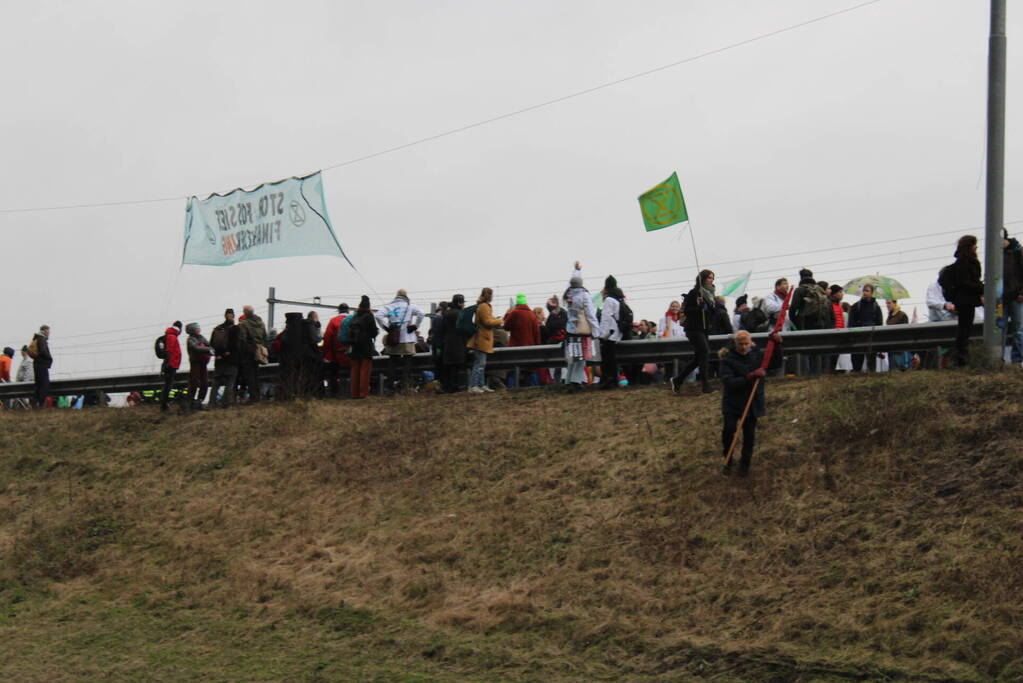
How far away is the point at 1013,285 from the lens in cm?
1548

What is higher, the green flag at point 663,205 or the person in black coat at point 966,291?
the green flag at point 663,205

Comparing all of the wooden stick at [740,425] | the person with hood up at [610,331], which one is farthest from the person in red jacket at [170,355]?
the wooden stick at [740,425]

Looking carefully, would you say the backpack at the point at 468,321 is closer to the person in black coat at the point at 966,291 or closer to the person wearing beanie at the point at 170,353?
the person wearing beanie at the point at 170,353

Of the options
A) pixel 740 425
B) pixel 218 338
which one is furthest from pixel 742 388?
pixel 218 338

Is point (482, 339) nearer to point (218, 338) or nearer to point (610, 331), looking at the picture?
point (610, 331)

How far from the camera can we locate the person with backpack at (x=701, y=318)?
16969 millimetres

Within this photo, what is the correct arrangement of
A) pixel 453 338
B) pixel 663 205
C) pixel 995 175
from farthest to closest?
1. pixel 453 338
2. pixel 663 205
3. pixel 995 175

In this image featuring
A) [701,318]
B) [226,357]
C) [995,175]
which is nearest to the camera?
[995,175]

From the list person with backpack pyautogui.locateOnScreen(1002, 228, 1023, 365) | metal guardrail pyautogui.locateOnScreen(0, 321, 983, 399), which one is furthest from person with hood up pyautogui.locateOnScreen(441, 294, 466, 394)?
person with backpack pyautogui.locateOnScreen(1002, 228, 1023, 365)

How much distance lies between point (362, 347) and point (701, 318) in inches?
251

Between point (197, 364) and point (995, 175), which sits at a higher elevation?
point (995, 175)

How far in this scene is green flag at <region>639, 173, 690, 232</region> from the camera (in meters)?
18.5

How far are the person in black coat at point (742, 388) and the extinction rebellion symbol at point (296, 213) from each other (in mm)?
11453

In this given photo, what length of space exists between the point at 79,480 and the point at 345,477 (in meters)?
5.14
